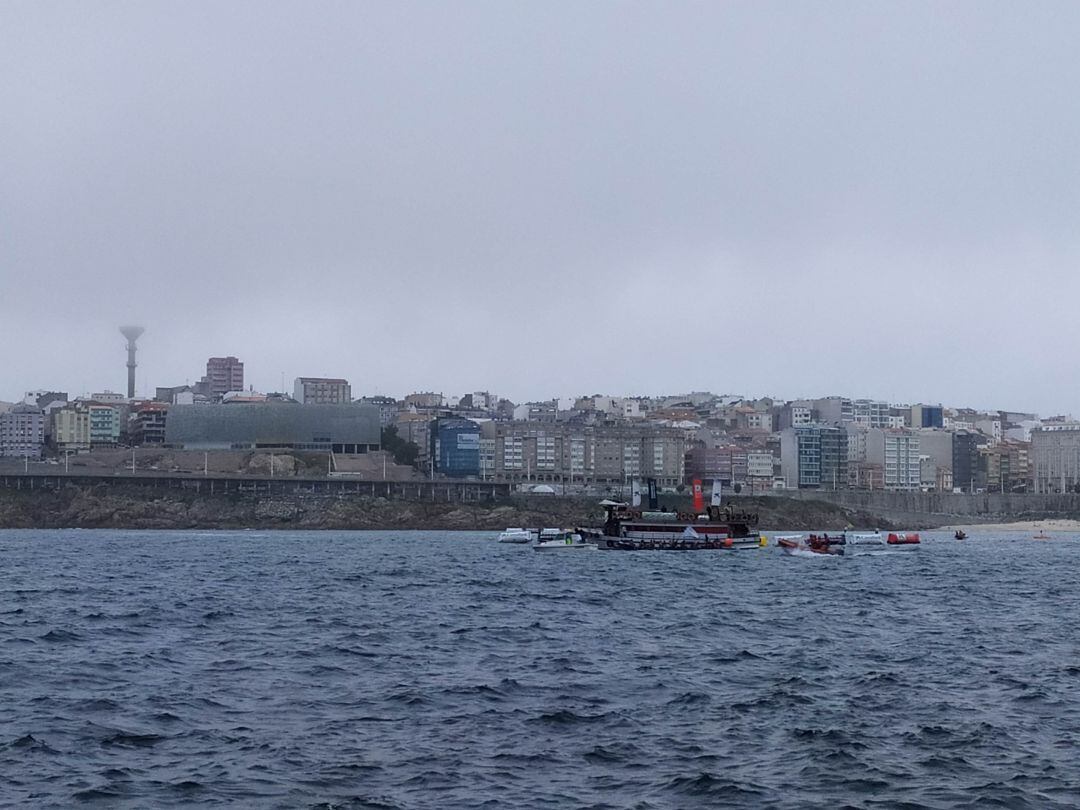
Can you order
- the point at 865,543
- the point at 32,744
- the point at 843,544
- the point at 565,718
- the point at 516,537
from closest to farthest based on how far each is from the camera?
the point at 32,744 → the point at 565,718 → the point at 843,544 → the point at 865,543 → the point at 516,537

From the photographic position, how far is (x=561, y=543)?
374 ft

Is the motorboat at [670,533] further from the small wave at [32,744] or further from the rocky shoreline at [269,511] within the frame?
the small wave at [32,744]

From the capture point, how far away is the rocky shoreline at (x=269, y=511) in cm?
16938

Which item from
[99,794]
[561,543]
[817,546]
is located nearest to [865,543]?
[817,546]

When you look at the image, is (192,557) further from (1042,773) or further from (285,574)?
(1042,773)

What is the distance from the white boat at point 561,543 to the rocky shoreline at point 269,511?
156 feet

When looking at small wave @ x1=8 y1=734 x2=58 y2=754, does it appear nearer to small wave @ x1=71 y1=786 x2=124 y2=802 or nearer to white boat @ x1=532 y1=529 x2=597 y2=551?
small wave @ x1=71 y1=786 x2=124 y2=802

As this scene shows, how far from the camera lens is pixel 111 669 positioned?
3369cm

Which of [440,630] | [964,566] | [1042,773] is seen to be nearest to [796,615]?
[440,630]

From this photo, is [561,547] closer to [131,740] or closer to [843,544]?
[843,544]

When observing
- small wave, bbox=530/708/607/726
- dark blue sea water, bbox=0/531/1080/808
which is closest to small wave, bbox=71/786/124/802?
dark blue sea water, bbox=0/531/1080/808

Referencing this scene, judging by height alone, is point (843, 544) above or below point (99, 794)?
below

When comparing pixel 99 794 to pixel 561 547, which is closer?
pixel 99 794

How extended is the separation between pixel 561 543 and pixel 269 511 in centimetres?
6980
